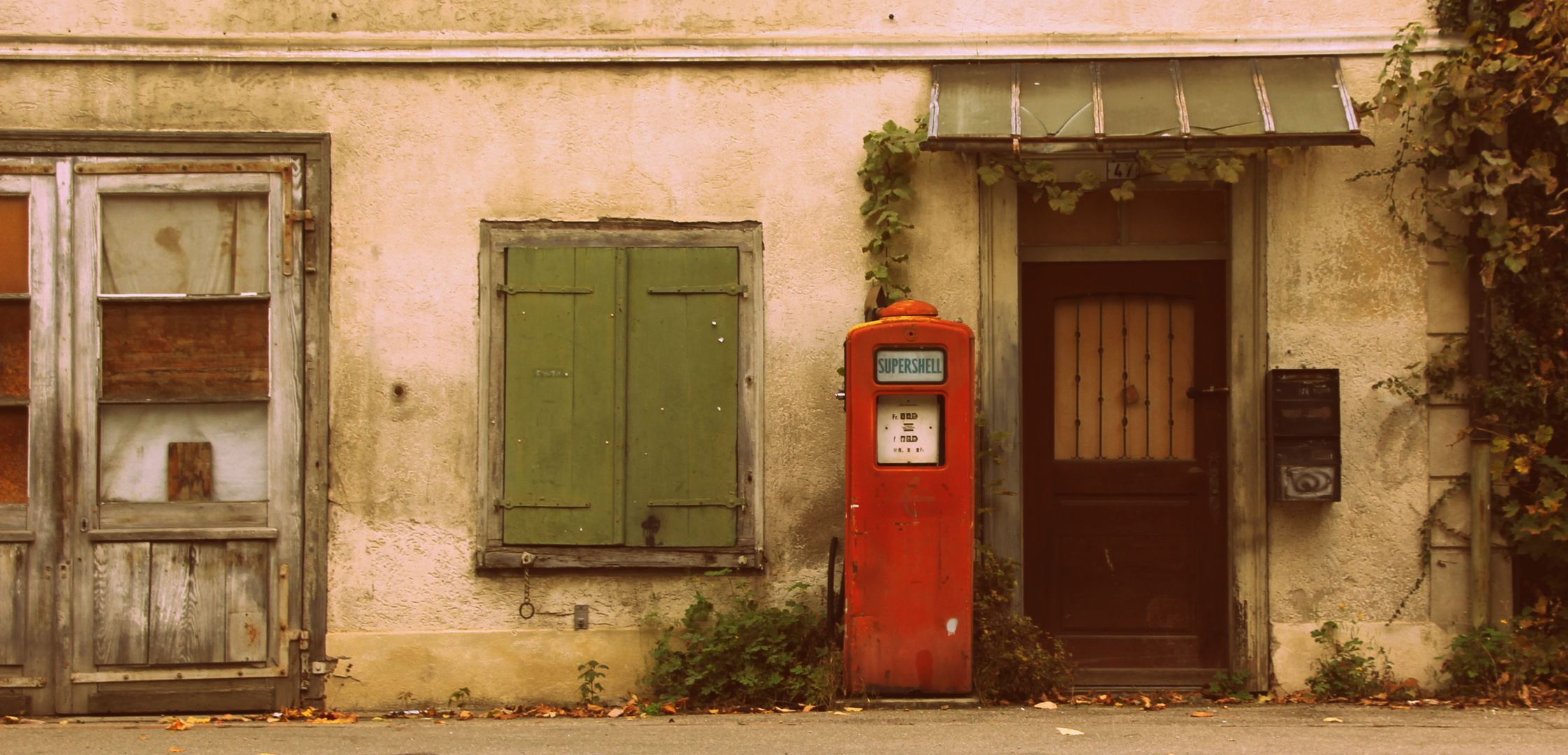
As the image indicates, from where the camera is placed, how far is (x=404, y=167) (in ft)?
19.4

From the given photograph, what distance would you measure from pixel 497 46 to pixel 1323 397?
14.4 ft

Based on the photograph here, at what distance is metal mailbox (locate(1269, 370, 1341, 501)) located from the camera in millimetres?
5668

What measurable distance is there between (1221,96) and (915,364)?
2.04 metres

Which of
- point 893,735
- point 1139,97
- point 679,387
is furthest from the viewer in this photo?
point 679,387

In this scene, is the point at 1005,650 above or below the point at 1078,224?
below

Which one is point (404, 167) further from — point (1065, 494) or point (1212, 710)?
point (1212, 710)

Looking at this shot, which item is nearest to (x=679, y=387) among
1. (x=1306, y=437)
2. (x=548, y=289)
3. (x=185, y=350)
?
(x=548, y=289)

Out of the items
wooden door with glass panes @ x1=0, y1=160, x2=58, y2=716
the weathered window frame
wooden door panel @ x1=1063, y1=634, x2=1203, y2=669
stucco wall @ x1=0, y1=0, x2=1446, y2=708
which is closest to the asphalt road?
wooden door with glass panes @ x1=0, y1=160, x2=58, y2=716

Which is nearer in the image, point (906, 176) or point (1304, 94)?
point (1304, 94)

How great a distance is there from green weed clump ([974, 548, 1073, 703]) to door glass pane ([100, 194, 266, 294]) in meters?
3.81

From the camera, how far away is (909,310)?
203 inches

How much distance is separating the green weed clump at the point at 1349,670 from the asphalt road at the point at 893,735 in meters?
0.18

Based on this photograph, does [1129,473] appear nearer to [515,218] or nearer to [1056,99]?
[1056,99]

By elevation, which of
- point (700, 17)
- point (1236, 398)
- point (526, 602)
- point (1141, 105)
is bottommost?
point (526, 602)
